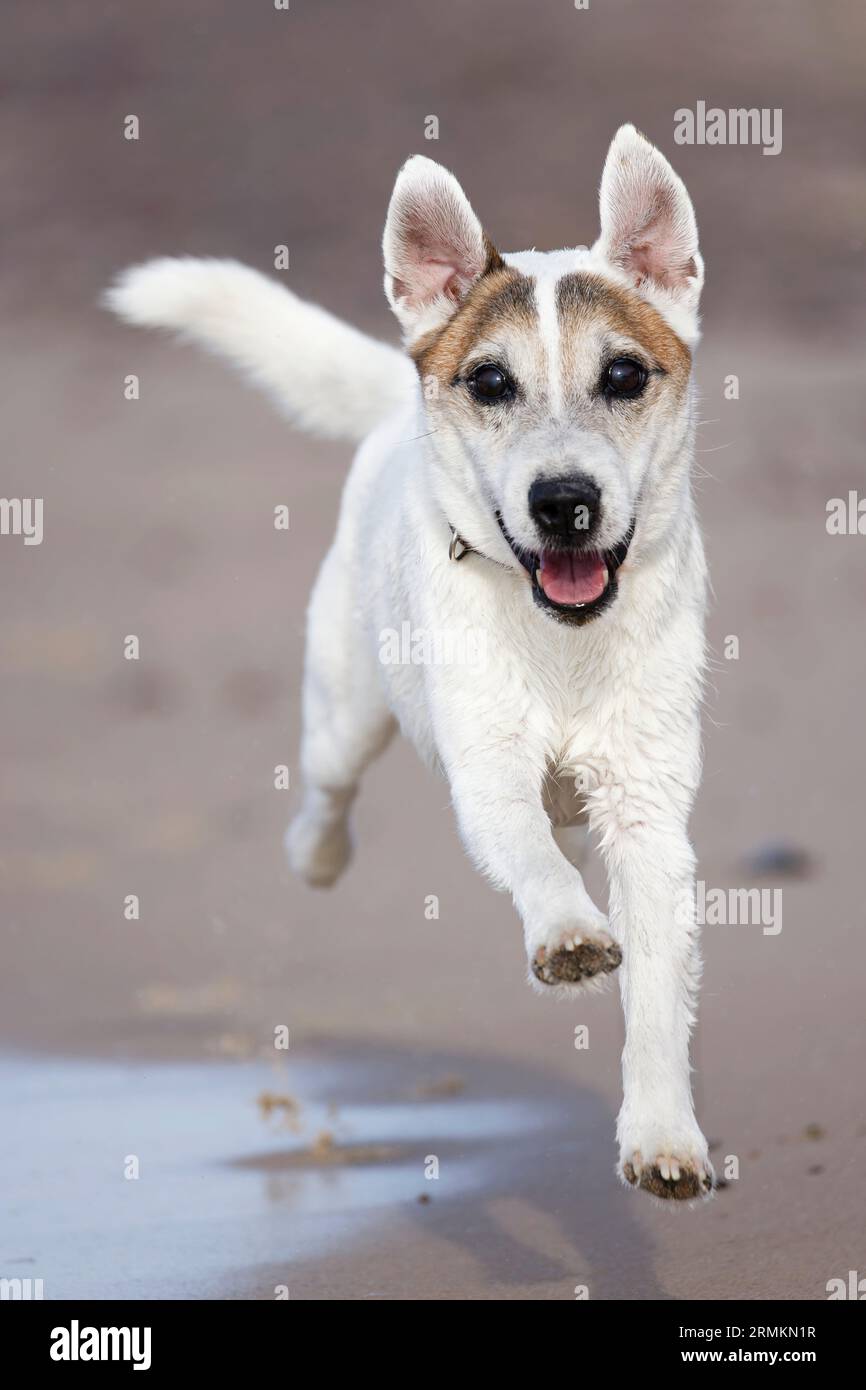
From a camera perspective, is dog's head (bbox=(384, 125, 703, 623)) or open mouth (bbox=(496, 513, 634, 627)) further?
open mouth (bbox=(496, 513, 634, 627))

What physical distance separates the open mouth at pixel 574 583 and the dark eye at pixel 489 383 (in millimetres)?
409

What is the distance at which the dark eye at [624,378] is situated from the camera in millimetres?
5215

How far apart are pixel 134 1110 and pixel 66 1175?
1308 millimetres

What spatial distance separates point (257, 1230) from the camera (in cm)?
748

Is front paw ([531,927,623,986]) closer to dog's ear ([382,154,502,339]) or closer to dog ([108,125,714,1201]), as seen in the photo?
dog ([108,125,714,1201])

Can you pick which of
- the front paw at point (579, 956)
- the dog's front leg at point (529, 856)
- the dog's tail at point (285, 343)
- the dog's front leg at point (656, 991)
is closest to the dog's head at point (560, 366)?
the dog's front leg at point (529, 856)

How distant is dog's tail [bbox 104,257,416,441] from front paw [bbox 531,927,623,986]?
127 inches

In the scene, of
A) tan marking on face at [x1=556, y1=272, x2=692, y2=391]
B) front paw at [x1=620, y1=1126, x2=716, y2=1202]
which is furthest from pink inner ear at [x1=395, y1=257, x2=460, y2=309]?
front paw at [x1=620, y1=1126, x2=716, y2=1202]

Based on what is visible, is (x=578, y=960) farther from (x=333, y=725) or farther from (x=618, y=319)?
(x=333, y=725)

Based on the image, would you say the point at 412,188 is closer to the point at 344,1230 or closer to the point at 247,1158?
the point at 344,1230

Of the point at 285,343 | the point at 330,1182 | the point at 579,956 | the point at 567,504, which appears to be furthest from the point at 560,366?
the point at 330,1182

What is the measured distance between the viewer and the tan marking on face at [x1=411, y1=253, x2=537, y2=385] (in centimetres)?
530

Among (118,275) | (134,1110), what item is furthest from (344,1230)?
(118,275)

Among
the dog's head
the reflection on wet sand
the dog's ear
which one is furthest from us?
the reflection on wet sand
